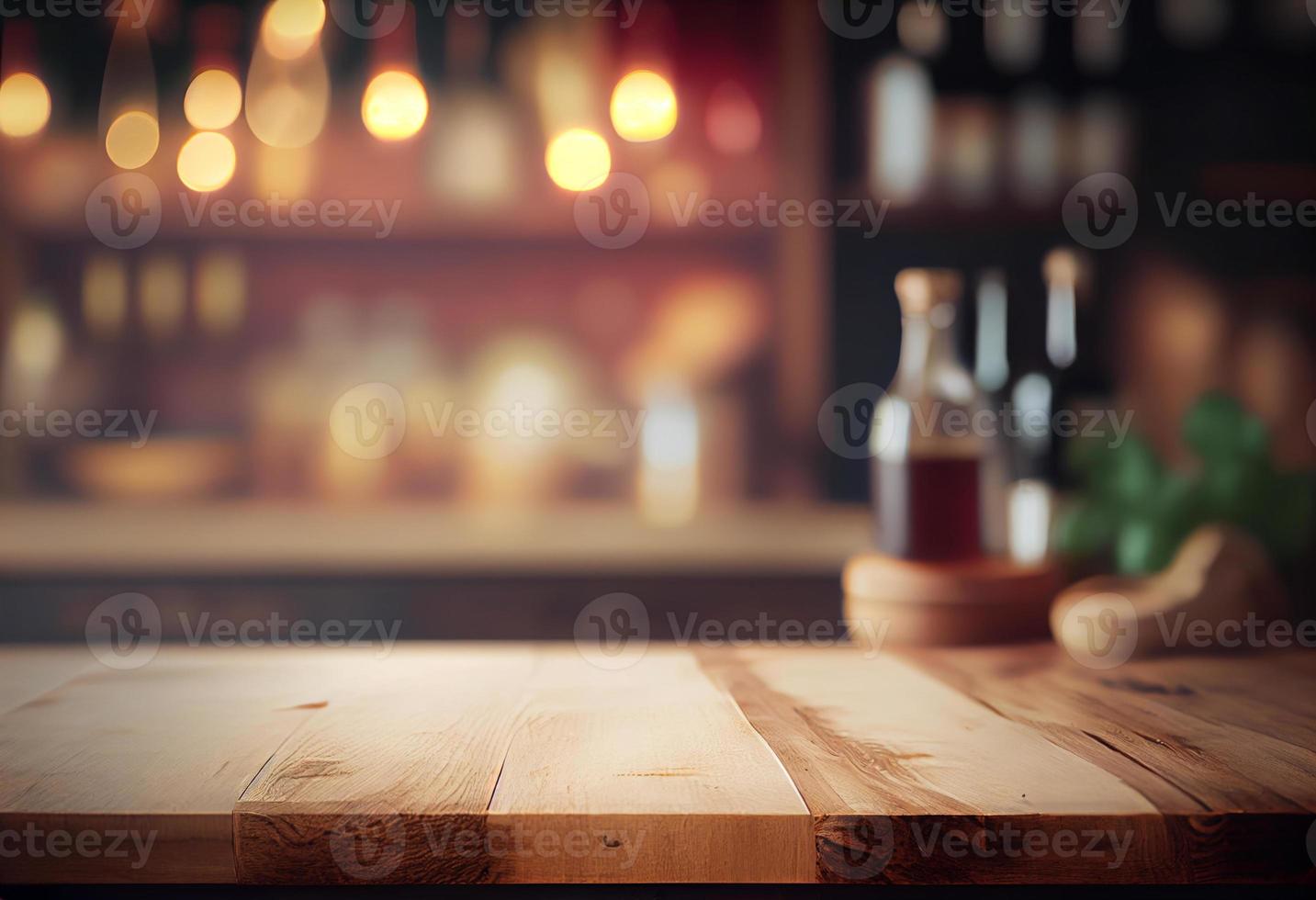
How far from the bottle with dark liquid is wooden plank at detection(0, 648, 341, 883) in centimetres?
46

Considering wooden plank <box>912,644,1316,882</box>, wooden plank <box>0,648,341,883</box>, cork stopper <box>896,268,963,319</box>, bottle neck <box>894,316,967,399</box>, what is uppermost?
cork stopper <box>896,268,963,319</box>

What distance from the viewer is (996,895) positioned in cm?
50

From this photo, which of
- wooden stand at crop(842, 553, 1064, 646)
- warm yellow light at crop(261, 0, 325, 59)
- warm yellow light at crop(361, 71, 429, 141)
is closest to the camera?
wooden stand at crop(842, 553, 1064, 646)

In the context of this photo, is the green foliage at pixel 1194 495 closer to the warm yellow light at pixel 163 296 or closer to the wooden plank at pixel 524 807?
the wooden plank at pixel 524 807


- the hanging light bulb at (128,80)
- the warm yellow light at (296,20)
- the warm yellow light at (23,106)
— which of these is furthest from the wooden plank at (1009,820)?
the hanging light bulb at (128,80)

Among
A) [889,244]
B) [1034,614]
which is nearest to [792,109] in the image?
[889,244]

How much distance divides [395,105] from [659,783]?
88 centimetres

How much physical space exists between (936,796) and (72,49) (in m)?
2.32

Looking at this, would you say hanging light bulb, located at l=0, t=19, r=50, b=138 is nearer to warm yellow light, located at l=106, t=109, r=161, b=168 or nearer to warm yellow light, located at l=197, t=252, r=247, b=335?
warm yellow light, located at l=106, t=109, r=161, b=168

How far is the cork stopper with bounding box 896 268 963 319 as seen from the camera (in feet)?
2.77

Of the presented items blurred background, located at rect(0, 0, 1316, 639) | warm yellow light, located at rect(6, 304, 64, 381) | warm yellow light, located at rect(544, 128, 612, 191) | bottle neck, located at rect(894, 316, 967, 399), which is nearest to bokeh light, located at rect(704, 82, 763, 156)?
blurred background, located at rect(0, 0, 1316, 639)

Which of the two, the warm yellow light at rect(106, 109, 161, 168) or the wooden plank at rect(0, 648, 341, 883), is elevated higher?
the warm yellow light at rect(106, 109, 161, 168)

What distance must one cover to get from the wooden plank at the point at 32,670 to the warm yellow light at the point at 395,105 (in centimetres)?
62

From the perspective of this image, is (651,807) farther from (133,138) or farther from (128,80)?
(128,80)
